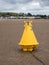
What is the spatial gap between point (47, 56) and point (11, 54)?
1402 millimetres

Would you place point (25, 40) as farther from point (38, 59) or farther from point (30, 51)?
point (38, 59)

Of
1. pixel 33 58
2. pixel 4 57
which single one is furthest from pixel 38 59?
pixel 4 57

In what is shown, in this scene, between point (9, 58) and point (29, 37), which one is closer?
point (9, 58)

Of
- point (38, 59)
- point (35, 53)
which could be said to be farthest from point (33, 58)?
point (35, 53)

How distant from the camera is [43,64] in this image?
381 inches

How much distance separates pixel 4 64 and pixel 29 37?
Result: 8.77ft

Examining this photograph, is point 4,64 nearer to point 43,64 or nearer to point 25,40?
point 43,64

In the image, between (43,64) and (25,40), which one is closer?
(43,64)

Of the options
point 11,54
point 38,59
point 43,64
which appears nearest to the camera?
point 43,64

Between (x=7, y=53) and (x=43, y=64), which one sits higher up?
(x=43, y=64)

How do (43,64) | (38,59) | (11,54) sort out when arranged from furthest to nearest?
(11,54), (38,59), (43,64)

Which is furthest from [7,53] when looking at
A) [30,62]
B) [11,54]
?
[30,62]

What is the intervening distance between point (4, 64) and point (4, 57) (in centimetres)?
133

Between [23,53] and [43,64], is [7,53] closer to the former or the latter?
[23,53]
